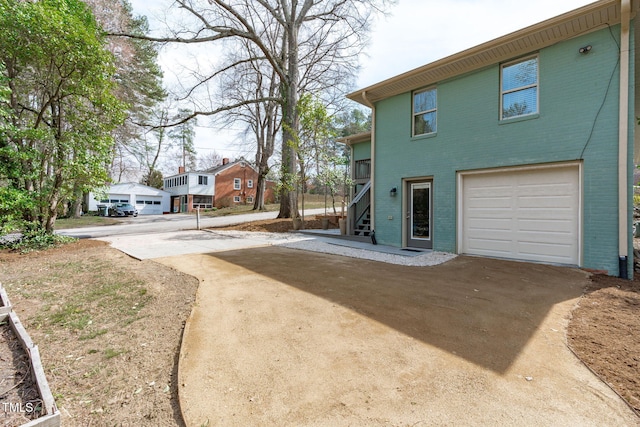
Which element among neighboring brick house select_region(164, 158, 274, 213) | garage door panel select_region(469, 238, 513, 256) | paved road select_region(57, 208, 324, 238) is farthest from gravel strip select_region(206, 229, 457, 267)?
neighboring brick house select_region(164, 158, 274, 213)

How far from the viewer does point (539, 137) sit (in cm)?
579

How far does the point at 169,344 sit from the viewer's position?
2.55 meters

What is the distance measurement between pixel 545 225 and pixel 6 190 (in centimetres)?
1192

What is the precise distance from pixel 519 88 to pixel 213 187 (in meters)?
32.5

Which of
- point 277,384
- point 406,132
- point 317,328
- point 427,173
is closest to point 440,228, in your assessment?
point 427,173

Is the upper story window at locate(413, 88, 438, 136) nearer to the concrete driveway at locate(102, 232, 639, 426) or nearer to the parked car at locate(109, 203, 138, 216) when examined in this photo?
the concrete driveway at locate(102, 232, 639, 426)

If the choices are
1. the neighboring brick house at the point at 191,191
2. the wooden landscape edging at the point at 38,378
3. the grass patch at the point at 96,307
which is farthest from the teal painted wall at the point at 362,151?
the neighboring brick house at the point at 191,191

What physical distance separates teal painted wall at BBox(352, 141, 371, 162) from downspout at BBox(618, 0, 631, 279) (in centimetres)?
781

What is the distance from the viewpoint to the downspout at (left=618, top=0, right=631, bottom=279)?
485cm

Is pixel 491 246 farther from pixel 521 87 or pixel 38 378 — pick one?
pixel 38 378

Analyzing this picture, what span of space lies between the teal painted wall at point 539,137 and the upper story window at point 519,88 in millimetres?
148

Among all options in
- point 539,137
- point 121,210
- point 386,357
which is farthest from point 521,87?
point 121,210

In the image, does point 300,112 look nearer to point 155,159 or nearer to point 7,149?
point 7,149

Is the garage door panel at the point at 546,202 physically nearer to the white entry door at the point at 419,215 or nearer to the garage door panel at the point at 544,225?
the garage door panel at the point at 544,225
